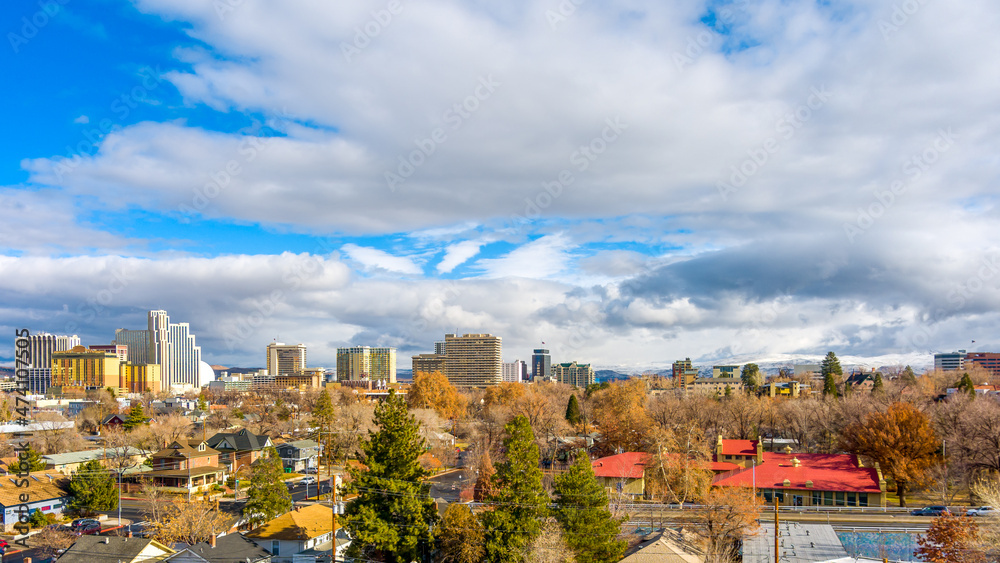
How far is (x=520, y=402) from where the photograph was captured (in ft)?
311

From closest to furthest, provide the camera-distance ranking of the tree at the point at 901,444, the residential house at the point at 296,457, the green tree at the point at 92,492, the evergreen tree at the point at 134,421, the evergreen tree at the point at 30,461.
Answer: the green tree at the point at 92,492 < the tree at the point at 901,444 < the evergreen tree at the point at 30,461 < the residential house at the point at 296,457 < the evergreen tree at the point at 134,421

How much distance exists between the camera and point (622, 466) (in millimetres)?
54219

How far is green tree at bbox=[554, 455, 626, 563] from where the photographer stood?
30984mm

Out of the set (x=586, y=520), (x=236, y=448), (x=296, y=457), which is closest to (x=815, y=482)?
(x=586, y=520)

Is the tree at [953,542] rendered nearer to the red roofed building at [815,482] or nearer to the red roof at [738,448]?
the red roofed building at [815,482]

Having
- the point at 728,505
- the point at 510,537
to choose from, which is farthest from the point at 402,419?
the point at 728,505

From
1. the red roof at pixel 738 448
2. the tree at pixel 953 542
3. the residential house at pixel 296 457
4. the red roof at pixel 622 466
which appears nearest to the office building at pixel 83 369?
the residential house at pixel 296 457

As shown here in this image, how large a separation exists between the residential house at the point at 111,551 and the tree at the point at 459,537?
13926 millimetres

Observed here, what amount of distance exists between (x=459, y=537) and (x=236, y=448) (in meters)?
47.2

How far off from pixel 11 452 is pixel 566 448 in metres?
67.4

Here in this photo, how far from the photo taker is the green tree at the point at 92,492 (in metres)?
46.2

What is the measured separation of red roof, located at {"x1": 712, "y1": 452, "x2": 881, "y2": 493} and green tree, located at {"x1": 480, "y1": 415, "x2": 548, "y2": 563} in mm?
22740

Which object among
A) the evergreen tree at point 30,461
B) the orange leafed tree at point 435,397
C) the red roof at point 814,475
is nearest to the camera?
the red roof at point 814,475

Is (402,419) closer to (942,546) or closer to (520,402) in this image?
(942,546)
